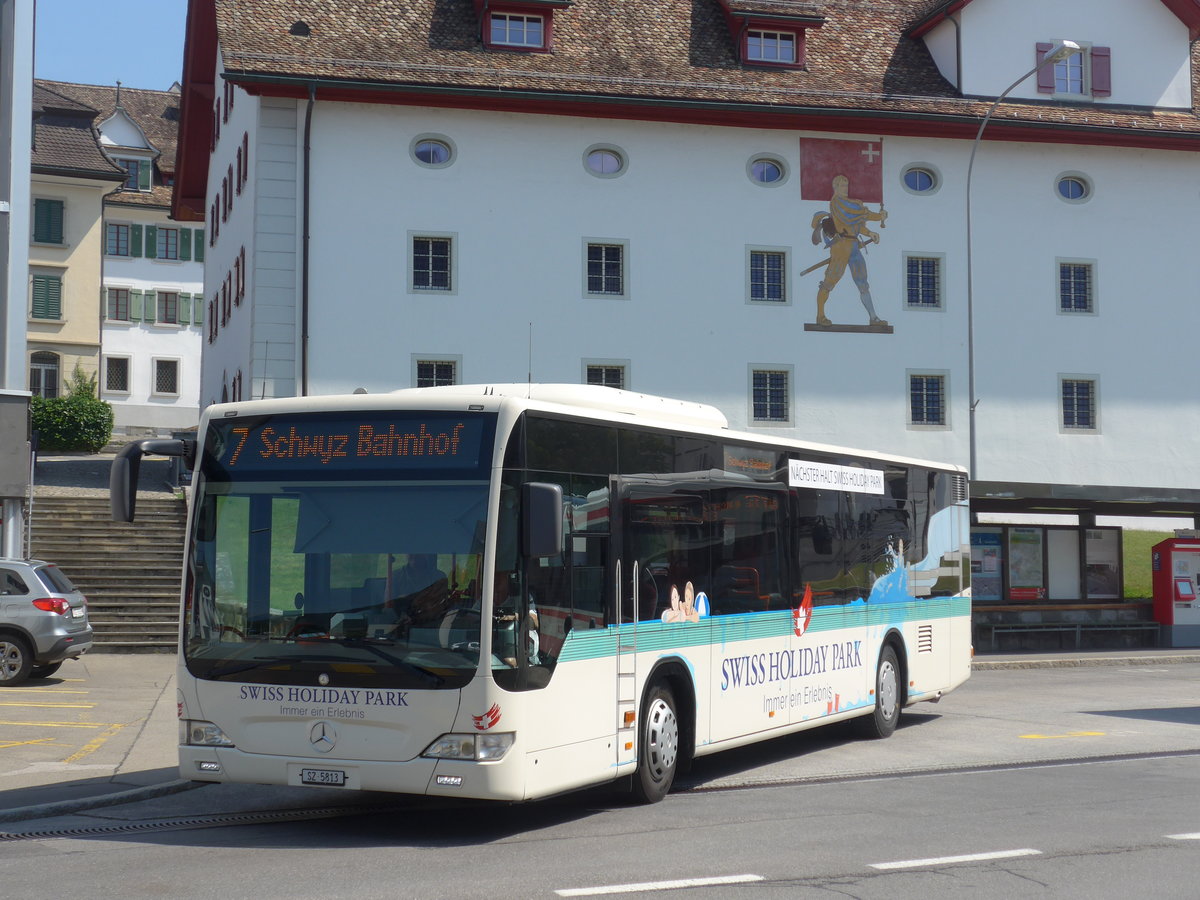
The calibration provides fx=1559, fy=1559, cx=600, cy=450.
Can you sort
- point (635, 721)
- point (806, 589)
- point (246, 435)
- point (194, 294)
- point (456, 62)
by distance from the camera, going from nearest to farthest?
point (246, 435)
point (635, 721)
point (806, 589)
point (456, 62)
point (194, 294)

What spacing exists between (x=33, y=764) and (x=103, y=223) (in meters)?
54.5

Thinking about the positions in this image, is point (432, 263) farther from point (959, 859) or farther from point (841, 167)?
point (959, 859)

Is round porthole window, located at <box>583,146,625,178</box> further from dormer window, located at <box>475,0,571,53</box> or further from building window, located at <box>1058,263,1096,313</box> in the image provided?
building window, located at <box>1058,263,1096,313</box>

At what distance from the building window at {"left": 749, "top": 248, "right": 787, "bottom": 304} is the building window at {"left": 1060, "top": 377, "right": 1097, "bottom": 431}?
723 centimetres

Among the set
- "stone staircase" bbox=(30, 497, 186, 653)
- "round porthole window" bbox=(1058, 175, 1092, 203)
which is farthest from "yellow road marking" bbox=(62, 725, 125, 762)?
"round porthole window" bbox=(1058, 175, 1092, 203)

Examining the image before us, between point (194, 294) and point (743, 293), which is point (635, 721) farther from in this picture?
point (194, 294)

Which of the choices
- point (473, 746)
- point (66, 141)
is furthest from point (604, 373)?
point (66, 141)

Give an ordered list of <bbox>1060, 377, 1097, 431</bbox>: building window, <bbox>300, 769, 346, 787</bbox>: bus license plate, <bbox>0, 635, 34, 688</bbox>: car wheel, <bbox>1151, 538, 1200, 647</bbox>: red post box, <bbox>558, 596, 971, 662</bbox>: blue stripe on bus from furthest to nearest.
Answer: <bbox>1060, 377, 1097, 431</bbox>: building window, <bbox>1151, 538, 1200, 647</bbox>: red post box, <bbox>0, 635, 34, 688</bbox>: car wheel, <bbox>558, 596, 971, 662</bbox>: blue stripe on bus, <bbox>300, 769, 346, 787</bbox>: bus license plate

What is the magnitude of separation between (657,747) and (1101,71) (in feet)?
100

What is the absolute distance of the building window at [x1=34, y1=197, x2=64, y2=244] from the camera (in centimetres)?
5922

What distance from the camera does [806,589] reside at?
13.7 m

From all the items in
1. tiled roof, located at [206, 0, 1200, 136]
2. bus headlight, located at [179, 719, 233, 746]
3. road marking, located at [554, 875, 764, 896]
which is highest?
tiled roof, located at [206, 0, 1200, 136]

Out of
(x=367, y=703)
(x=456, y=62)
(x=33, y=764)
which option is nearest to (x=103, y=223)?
(x=456, y=62)

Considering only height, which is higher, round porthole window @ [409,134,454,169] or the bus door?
round porthole window @ [409,134,454,169]
